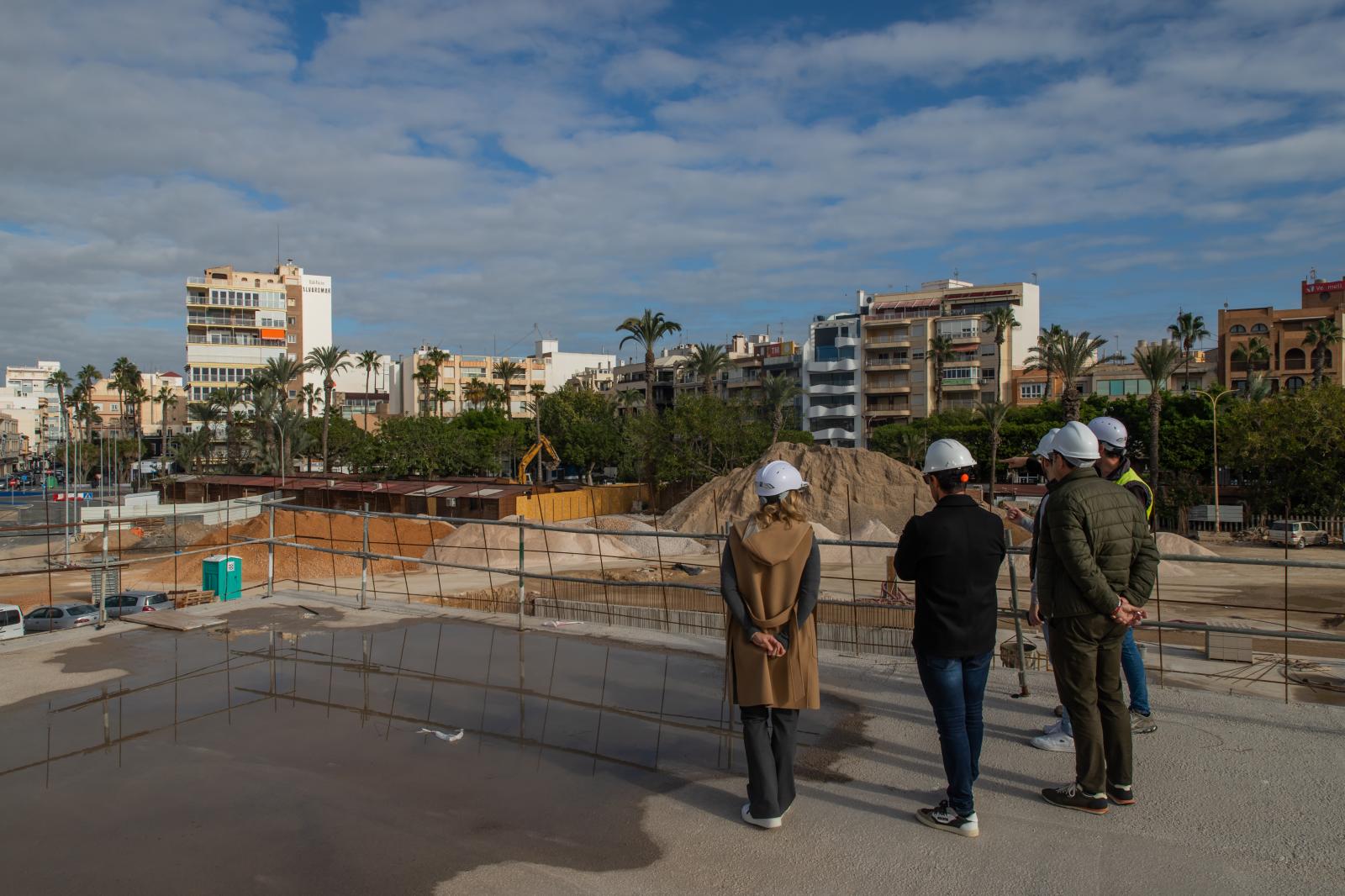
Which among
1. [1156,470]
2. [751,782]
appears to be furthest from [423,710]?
[1156,470]

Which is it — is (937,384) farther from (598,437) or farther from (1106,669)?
Answer: (1106,669)

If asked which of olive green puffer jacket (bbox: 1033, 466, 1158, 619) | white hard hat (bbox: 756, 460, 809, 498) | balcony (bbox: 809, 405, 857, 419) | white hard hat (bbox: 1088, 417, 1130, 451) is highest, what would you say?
balcony (bbox: 809, 405, 857, 419)

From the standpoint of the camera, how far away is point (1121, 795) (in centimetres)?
414

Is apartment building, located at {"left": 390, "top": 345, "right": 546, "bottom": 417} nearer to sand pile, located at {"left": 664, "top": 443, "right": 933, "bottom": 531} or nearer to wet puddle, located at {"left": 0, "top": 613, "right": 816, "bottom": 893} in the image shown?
sand pile, located at {"left": 664, "top": 443, "right": 933, "bottom": 531}

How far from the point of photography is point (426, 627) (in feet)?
26.7

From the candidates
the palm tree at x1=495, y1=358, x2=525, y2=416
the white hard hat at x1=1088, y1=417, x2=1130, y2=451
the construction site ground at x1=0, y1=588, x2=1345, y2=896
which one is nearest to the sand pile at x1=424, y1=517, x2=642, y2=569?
the construction site ground at x1=0, y1=588, x2=1345, y2=896

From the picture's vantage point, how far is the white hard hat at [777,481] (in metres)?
3.94

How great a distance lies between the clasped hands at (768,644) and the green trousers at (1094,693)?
4.16 ft

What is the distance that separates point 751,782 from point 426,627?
483cm

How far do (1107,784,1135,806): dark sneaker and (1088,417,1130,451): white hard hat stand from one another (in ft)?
5.83

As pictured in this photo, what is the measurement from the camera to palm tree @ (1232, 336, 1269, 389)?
242ft

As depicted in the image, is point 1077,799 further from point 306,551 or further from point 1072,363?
point 1072,363

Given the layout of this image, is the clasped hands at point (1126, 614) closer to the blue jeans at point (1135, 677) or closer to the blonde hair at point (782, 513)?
the blue jeans at point (1135, 677)

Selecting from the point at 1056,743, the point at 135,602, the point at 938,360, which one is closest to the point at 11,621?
the point at 135,602
